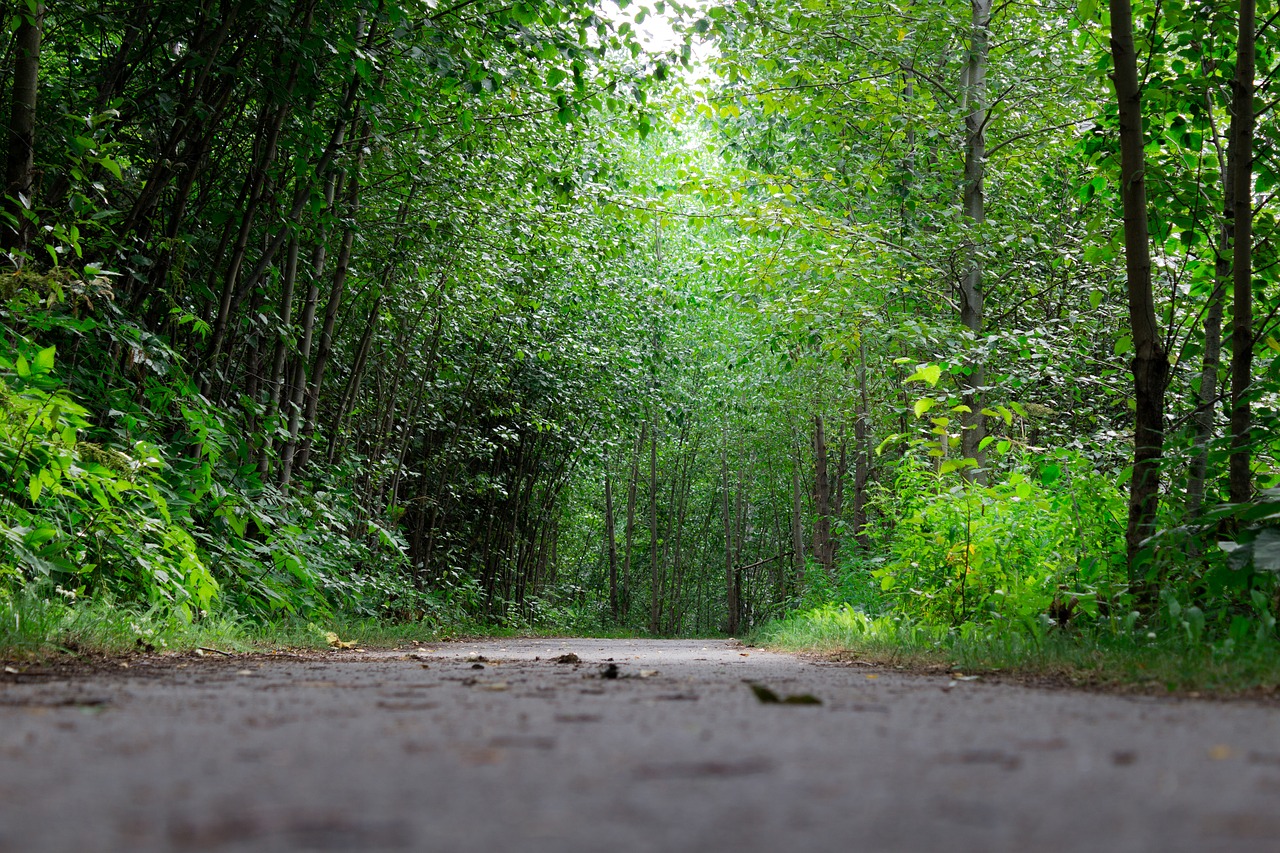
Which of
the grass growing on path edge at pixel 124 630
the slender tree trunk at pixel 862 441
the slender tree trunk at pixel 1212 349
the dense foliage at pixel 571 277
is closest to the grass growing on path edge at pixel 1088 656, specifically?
the dense foliage at pixel 571 277

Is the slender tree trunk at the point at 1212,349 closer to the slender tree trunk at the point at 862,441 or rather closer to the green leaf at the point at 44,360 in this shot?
the green leaf at the point at 44,360

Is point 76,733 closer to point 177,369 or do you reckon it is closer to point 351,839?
point 351,839

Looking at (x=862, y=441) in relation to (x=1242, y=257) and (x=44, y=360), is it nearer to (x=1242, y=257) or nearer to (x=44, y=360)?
(x=1242, y=257)

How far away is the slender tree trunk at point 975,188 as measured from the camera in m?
11.3

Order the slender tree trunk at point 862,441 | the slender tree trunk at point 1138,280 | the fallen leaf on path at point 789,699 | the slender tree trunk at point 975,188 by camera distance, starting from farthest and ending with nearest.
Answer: the slender tree trunk at point 862,441 → the slender tree trunk at point 975,188 → the slender tree trunk at point 1138,280 → the fallen leaf on path at point 789,699

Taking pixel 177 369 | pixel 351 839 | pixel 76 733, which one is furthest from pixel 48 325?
pixel 351 839

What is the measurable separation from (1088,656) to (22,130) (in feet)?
22.3

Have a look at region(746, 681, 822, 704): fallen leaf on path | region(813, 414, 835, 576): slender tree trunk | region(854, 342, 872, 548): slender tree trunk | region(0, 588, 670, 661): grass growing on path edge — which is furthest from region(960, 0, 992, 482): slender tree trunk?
region(746, 681, 822, 704): fallen leaf on path

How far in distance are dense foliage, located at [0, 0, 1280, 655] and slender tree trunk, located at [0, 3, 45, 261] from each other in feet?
0.07

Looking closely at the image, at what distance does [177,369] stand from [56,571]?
190 centimetres

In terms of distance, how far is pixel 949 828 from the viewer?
1.40m

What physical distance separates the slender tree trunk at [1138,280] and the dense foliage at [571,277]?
0.08 feet

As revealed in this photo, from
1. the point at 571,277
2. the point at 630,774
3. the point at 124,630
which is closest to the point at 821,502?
the point at 571,277

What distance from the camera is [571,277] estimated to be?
1586 cm
